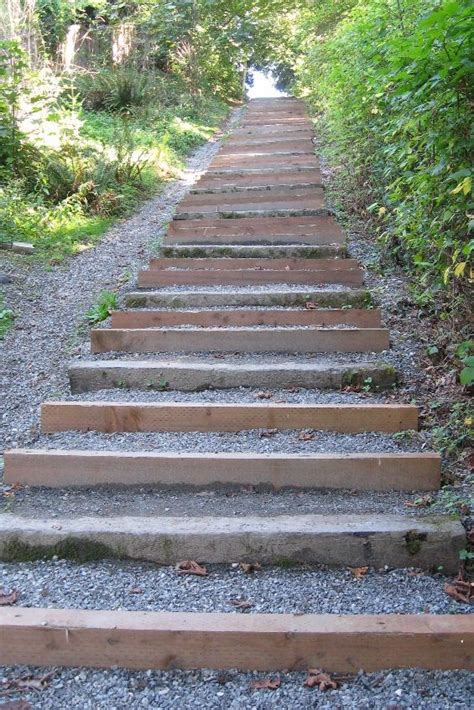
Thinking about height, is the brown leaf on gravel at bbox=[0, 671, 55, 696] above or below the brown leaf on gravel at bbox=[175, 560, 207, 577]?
below

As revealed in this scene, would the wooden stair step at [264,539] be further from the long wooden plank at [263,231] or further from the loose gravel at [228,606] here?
the long wooden plank at [263,231]

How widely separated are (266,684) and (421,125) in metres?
2.88

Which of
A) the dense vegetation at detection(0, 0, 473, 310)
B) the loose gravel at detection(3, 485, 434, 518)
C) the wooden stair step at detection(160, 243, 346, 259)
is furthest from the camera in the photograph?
the wooden stair step at detection(160, 243, 346, 259)

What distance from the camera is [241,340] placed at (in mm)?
4145

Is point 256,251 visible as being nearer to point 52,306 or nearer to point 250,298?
point 250,298

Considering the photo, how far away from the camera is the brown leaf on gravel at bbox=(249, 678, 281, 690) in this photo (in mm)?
1970

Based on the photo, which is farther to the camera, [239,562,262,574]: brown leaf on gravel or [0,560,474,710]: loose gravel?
[239,562,262,574]: brown leaf on gravel

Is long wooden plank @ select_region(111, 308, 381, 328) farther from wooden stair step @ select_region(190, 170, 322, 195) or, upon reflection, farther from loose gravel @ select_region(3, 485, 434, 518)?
wooden stair step @ select_region(190, 170, 322, 195)

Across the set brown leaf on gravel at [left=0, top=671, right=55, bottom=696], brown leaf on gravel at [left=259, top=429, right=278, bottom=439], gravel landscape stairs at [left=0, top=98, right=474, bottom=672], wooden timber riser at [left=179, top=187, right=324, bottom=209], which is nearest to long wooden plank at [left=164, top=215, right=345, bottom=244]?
gravel landscape stairs at [left=0, top=98, right=474, bottom=672]

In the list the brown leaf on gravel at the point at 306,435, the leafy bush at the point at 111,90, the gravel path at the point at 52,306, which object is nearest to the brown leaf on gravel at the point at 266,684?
the brown leaf on gravel at the point at 306,435

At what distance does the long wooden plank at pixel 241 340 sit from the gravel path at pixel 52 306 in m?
0.35

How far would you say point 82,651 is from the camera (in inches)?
82.1

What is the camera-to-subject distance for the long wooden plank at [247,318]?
4.29 meters

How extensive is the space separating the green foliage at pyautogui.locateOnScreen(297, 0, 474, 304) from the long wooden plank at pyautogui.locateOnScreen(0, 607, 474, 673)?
145 cm
